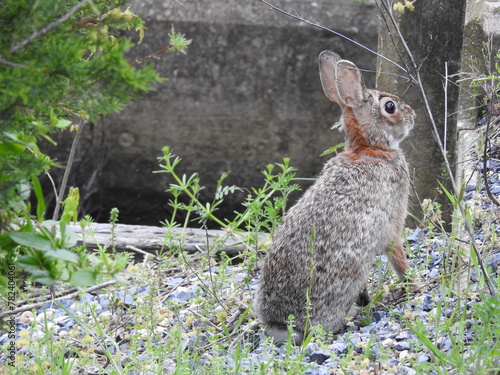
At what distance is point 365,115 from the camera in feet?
14.4

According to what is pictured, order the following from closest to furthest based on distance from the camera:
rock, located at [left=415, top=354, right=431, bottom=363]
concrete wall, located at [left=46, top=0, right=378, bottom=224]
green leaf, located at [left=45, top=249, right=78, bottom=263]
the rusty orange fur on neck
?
green leaf, located at [left=45, top=249, right=78, bottom=263] → rock, located at [left=415, top=354, right=431, bottom=363] → the rusty orange fur on neck → concrete wall, located at [left=46, top=0, right=378, bottom=224]

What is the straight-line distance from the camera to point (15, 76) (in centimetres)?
222

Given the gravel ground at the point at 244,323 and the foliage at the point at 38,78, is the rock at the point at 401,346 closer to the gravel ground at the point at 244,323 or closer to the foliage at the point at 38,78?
the gravel ground at the point at 244,323

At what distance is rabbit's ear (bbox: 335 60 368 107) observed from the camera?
436cm

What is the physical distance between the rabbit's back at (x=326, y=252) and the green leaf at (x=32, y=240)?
1.62 m

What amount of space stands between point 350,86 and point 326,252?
1077 mm

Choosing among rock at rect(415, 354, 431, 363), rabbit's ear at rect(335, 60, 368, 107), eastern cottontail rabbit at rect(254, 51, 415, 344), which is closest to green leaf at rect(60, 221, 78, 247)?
eastern cottontail rabbit at rect(254, 51, 415, 344)

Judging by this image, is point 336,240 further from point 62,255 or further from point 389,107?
point 62,255

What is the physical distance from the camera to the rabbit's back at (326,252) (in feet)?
12.3

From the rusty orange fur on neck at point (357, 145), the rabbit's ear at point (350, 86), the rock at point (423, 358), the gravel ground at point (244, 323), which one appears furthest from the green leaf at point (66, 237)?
the rabbit's ear at point (350, 86)

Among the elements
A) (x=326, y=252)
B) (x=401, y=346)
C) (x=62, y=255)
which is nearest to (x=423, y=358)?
(x=401, y=346)

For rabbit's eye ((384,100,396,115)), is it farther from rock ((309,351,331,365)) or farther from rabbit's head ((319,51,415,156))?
rock ((309,351,331,365))

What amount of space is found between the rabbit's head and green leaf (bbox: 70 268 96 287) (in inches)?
93.9

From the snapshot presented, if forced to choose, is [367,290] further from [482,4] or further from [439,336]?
[482,4]
